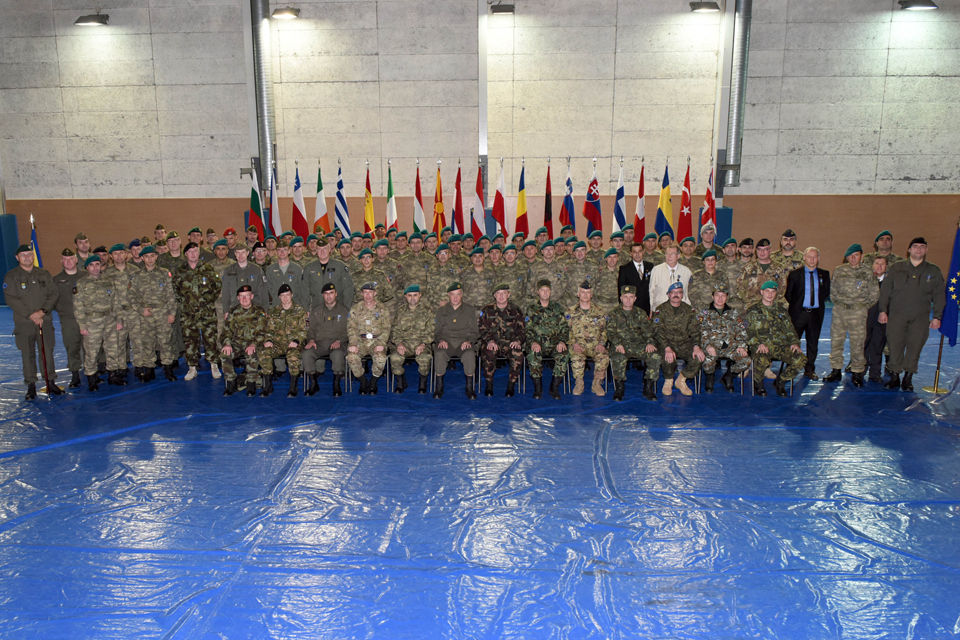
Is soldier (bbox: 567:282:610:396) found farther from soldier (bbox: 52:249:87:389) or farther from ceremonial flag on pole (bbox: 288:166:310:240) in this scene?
ceremonial flag on pole (bbox: 288:166:310:240)

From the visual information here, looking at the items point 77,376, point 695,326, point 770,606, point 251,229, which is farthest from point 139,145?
point 770,606

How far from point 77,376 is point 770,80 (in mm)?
14400

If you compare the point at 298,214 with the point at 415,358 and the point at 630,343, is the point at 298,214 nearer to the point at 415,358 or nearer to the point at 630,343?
the point at 415,358

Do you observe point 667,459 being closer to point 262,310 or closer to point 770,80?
point 262,310

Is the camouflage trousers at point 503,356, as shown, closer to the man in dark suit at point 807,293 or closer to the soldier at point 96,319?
the man in dark suit at point 807,293

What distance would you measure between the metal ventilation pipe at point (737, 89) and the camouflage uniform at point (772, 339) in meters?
7.49

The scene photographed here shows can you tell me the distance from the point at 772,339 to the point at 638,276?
1.92 metres

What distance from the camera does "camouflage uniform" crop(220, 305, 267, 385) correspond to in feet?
25.5

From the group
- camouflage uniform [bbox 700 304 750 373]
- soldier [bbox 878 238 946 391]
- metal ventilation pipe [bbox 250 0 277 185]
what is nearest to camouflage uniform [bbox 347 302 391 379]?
camouflage uniform [bbox 700 304 750 373]

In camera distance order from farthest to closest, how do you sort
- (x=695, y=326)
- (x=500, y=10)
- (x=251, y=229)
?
(x=500, y=10) → (x=251, y=229) → (x=695, y=326)

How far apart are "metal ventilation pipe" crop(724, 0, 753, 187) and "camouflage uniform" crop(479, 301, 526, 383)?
876 cm

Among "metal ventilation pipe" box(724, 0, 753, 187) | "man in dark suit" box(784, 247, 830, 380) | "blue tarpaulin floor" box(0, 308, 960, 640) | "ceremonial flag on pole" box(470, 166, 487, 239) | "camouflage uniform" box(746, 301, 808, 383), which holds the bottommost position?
"blue tarpaulin floor" box(0, 308, 960, 640)

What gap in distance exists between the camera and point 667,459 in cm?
578

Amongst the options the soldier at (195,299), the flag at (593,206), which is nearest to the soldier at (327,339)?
the soldier at (195,299)
